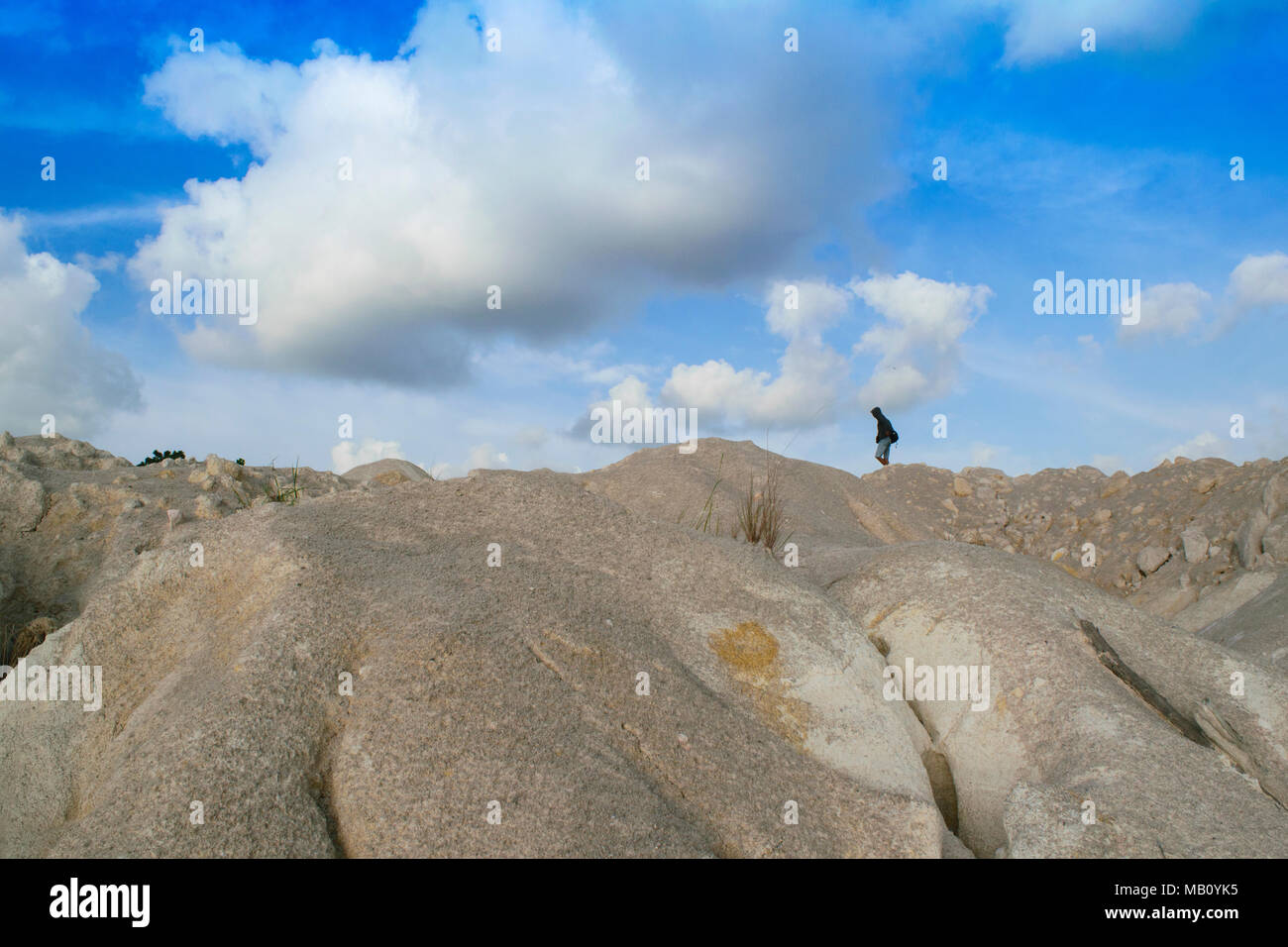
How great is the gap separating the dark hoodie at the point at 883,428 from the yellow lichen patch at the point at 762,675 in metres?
14.2

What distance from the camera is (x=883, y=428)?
731 inches

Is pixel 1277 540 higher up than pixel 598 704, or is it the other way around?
pixel 1277 540

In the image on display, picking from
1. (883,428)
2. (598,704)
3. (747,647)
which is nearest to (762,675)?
(747,647)

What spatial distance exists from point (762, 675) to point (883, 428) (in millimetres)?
14723

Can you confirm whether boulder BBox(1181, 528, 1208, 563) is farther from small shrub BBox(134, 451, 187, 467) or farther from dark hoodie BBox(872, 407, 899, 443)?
small shrub BBox(134, 451, 187, 467)

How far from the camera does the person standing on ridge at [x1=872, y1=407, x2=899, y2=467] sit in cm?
1845

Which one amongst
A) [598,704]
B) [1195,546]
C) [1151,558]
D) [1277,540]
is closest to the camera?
[598,704]

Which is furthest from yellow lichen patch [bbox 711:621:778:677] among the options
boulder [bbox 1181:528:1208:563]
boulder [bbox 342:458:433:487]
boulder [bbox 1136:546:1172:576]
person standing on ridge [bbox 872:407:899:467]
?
person standing on ridge [bbox 872:407:899:467]

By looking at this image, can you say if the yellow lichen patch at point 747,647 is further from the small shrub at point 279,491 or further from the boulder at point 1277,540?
the boulder at point 1277,540

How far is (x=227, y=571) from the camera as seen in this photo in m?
4.69

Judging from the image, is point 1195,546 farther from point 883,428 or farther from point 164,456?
point 164,456

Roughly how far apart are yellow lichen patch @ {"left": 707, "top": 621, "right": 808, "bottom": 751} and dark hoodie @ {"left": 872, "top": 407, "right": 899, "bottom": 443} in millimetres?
14248
